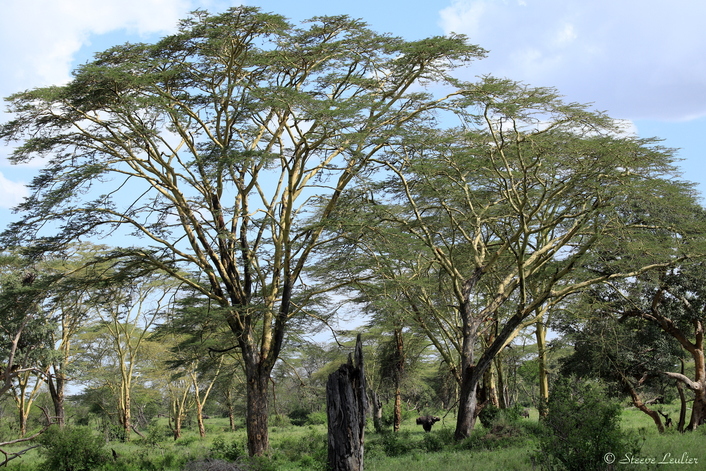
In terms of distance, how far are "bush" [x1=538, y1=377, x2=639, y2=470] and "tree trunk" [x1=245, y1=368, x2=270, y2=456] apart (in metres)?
6.59

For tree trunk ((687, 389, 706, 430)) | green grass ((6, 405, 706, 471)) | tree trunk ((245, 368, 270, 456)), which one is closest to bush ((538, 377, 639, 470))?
green grass ((6, 405, 706, 471))

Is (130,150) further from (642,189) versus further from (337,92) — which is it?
(642,189)

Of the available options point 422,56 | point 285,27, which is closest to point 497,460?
point 422,56

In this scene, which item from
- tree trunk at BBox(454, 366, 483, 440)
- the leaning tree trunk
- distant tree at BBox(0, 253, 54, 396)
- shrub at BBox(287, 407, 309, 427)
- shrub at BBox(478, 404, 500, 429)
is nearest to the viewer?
the leaning tree trunk

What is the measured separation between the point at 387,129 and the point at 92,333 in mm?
21187

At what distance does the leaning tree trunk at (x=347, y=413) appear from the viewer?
739 centimetres

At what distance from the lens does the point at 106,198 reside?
12328mm

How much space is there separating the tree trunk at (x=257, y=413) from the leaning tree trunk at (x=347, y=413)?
5.49 meters

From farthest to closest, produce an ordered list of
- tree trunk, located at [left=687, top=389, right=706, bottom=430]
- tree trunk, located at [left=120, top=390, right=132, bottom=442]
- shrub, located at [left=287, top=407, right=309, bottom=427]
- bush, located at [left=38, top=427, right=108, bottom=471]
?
1. shrub, located at [left=287, top=407, right=309, bottom=427]
2. tree trunk, located at [left=120, top=390, right=132, bottom=442]
3. tree trunk, located at [left=687, top=389, right=706, bottom=430]
4. bush, located at [left=38, top=427, right=108, bottom=471]

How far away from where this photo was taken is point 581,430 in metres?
7.10

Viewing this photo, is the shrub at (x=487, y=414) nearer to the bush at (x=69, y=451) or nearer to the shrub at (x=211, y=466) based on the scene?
the shrub at (x=211, y=466)

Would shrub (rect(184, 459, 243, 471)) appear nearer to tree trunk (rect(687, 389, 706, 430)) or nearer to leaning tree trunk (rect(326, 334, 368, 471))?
leaning tree trunk (rect(326, 334, 368, 471))

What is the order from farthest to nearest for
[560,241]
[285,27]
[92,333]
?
[92,333] < [560,241] < [285,27]

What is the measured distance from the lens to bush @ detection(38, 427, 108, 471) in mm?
12445
